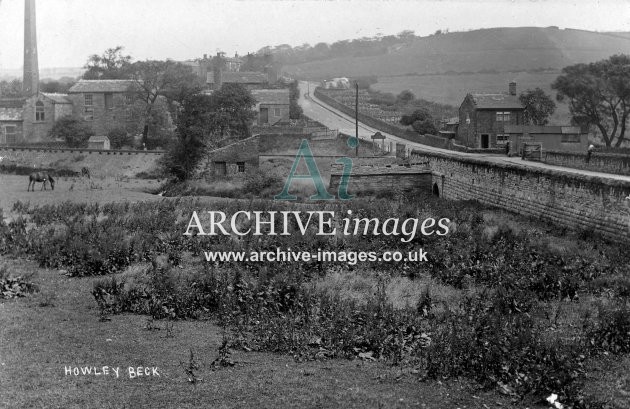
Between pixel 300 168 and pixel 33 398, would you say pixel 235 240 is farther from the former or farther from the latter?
pixel 300 168

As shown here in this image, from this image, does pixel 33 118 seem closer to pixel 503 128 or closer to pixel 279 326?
pixel 503 128

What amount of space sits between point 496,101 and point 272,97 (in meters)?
20.0

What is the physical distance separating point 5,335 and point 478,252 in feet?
36.2

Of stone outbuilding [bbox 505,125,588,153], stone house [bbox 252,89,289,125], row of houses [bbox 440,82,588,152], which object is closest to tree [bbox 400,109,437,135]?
row of houses [bbox 440,82,588,152]

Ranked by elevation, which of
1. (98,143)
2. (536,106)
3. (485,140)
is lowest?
(98,143)

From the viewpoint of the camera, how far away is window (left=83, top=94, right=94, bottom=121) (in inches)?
2094

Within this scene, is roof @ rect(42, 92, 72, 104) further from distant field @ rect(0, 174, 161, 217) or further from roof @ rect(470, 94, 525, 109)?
roof @ rect(470, 94, 525, 109)

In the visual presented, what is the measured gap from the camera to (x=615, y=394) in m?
8.77

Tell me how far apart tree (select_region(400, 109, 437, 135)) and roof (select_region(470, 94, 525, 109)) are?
7164 millimetres

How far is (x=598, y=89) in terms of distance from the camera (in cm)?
4316

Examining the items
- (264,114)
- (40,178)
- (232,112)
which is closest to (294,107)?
(264,114)

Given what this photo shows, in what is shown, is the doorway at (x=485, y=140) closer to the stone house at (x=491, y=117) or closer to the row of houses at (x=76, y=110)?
the stone house at (x=491, y=117)

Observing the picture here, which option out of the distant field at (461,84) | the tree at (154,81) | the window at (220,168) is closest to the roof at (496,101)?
the distant field at (461,84)

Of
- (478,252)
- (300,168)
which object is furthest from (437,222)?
(300,168)
